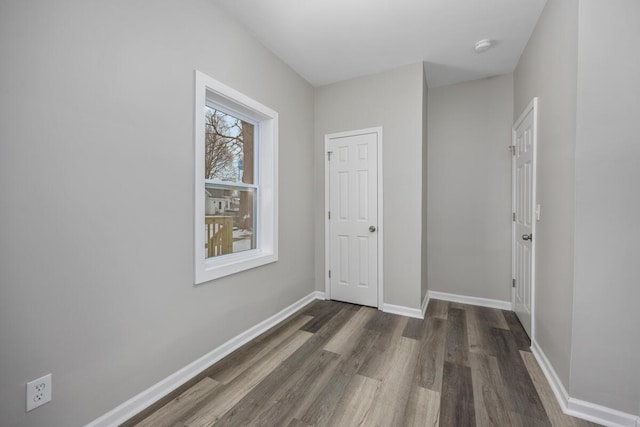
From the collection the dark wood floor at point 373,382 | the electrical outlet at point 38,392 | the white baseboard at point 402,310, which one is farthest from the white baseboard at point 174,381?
the white baseboard at point 402,310

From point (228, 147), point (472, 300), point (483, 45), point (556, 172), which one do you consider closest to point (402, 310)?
point (472, 300)

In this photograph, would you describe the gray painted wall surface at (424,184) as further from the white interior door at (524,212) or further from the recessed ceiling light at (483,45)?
the white interior door at (524,212)

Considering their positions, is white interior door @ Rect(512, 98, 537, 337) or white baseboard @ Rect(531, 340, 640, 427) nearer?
white baseboard @ Rect(531, 340, 640, 427)

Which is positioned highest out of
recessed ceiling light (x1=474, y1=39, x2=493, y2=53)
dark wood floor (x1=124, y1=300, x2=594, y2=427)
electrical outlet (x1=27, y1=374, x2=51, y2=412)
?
recessed ceiling light (x1=474, y1=39, x2=493, y2=53)

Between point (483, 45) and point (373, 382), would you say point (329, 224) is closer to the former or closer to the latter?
point (373, 382)

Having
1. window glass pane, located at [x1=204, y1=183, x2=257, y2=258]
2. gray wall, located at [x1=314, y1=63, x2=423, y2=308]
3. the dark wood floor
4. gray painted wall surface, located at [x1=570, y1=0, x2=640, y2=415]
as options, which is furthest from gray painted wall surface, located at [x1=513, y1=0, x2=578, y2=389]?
window glass pane, located at [x1=204, y1=183, x2=257, y2=258]

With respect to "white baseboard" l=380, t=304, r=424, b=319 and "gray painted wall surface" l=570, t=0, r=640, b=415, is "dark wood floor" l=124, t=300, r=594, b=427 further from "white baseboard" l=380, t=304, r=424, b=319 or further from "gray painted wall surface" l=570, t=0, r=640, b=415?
"gray painted wall surface" l=570, t=0, r=640, b=415

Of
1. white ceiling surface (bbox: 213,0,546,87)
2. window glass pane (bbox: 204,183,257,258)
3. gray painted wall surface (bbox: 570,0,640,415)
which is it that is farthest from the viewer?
window glass pane (bbox: 204,183,257,258)

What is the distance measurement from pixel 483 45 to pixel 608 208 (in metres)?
1.85

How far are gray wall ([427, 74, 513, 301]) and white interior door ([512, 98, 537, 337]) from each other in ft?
0.56

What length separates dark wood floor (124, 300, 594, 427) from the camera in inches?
60.1

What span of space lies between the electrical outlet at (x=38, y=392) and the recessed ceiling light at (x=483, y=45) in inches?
150

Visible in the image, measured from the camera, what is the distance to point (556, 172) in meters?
1.81

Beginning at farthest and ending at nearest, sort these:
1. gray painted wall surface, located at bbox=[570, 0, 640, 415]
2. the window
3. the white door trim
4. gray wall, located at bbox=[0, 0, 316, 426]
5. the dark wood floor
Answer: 1. the white door trim
2. the window
3. the dark wood floor
4. gray painted wall surface, located at bbox=[570, 0, 640, 415]
5. gray wall, located at bbox=[0, 0, 316, 426]
